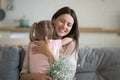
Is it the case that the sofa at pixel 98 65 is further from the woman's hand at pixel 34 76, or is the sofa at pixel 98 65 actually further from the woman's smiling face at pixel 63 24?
the woman's hand at pixel 34 76

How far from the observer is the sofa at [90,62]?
6.93 feet

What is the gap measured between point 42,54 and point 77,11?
297cm

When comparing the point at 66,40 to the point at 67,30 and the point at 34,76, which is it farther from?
the point at 34,76

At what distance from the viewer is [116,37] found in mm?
4629

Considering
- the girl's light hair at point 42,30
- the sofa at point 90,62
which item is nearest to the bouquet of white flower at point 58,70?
the girl's light hair at point 42,30

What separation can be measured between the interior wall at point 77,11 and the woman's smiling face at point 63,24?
2.58m

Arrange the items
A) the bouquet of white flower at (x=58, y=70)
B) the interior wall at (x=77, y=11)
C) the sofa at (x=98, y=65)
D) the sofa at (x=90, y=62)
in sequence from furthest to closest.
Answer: the interior wall at (x=77, y=11) < the sofa at (x=98, y=65) < the sofa at (x=90, y=62) < the bouquet of white flower at (x=58, y=70)

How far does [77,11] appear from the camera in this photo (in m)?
4.57

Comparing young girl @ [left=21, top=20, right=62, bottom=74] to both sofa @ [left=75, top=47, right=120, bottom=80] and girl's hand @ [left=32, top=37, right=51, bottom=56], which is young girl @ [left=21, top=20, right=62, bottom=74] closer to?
girl's hand @ [left=32, top=37, right=51, bottom=56]

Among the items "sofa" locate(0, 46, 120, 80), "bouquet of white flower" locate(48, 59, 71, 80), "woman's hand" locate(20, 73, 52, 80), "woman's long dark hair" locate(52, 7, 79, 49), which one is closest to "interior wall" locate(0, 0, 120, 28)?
"sofa" locate(0, 46, 120, 80)

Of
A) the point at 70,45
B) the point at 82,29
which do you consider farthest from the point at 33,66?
the point at 82,29

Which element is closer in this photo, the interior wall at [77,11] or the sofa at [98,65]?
the sofa at [98,65]

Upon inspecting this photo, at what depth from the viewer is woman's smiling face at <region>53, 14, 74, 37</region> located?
6.28 feet

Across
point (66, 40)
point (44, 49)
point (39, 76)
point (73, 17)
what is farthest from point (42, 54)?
point (73, 17)
